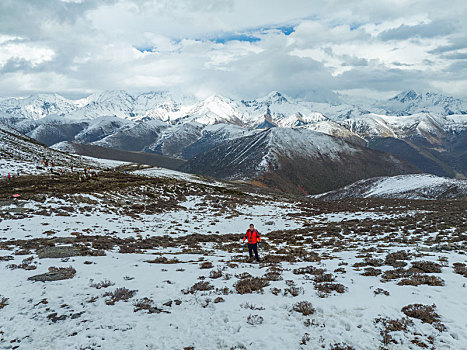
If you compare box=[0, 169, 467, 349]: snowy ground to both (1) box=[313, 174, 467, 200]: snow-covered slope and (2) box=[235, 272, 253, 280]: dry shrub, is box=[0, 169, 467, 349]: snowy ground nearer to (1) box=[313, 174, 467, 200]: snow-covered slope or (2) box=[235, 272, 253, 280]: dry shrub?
(2) box=[235, 272, 253, 280]: dry shrub

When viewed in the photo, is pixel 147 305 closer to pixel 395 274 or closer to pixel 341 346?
pixel 341 346

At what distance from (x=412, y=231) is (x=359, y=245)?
7.14 m

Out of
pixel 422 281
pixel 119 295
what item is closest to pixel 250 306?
pixel 119 295

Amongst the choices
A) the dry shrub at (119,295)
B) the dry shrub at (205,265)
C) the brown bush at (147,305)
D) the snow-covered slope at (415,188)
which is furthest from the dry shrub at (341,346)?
the snow-covered slope at (415,188)

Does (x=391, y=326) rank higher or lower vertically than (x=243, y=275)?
higher

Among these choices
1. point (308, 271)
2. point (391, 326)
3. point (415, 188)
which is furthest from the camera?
point (415, 188)

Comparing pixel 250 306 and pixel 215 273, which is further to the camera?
pixel 215 273

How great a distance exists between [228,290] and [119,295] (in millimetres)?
4785

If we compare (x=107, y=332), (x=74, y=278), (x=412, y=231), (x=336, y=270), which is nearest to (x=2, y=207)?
(x=74, y=278)

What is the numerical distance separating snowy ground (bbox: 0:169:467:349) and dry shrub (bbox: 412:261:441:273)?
0.07 m

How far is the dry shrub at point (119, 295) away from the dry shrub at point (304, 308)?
705 cm

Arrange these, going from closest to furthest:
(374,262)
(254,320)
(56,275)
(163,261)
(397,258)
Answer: (254,320)
(56,275)
(374,262)
(397,258)
(163,261)

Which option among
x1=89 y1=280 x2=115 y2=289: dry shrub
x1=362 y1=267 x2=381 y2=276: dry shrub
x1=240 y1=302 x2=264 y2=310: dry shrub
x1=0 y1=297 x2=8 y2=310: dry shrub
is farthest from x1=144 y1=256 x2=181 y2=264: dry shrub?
x1=362 y1=267 x2=381 y2=276: dry shrub

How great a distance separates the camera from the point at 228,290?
11891 millimetres
